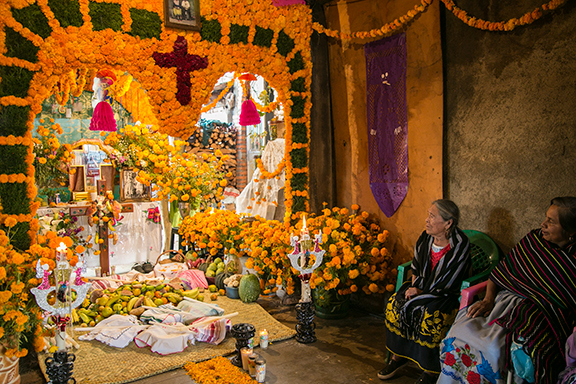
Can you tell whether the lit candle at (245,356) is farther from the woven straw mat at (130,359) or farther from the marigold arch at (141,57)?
the marigold arch at (141,57)

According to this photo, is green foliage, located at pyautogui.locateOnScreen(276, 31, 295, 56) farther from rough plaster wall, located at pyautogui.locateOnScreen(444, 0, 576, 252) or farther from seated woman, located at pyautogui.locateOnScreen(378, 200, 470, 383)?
seated woman, located at pyautogui.locateOnScreen(378, 200, 470, 383)

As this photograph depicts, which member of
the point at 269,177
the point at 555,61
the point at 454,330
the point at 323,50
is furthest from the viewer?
the point at 269,177

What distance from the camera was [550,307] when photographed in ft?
8.56

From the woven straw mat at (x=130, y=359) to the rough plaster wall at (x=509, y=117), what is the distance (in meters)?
2.36

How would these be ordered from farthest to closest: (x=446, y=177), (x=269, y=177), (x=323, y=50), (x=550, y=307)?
(x=269, y=177) → (x=323, y=50) → (x=446, y=177) → (x=550, y=307)

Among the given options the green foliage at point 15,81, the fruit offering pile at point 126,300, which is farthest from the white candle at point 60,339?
the green foliage at point 15,81

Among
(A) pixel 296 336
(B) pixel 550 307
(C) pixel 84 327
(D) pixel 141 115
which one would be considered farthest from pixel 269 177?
(B) pixel 550 307

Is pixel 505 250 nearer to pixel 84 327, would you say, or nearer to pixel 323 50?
pixel 323 50

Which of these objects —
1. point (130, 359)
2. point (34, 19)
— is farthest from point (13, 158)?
point (130, 359)

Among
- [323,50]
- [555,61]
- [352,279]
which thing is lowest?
[352,279]

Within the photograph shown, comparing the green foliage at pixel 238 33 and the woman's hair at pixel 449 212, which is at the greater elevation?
the green foliage at pixel 238 33

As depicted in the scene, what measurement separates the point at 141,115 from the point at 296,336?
6.04 m

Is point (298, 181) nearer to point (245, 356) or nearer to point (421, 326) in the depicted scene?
point (245, 356)

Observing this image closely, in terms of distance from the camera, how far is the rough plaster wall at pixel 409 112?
13.9 feet
